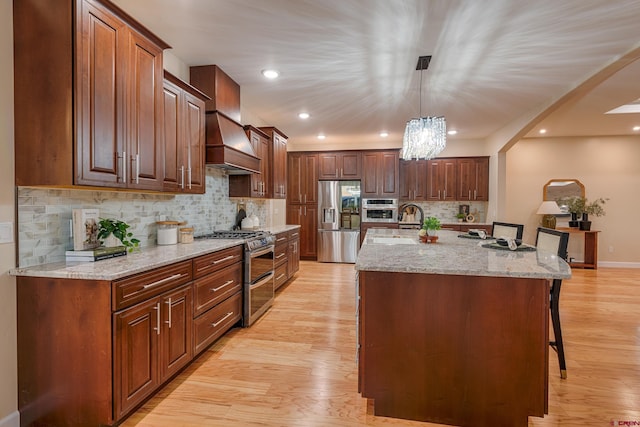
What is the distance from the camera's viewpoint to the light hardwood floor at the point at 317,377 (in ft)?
5.89

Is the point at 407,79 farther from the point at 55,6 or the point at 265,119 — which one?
the point at 55,6

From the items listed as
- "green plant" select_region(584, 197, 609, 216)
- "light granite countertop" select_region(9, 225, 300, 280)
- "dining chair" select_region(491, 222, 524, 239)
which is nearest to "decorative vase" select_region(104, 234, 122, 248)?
"light granite countertop" select_region(9, 225, 300, 280)

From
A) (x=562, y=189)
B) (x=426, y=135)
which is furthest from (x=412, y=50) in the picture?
(x=562, y=189)

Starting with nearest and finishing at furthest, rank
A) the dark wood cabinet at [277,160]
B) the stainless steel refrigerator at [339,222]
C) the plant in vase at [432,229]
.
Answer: the plant in vase at [432,229]
the dark wood cabinet at [277,160]
the stainless steel refrigerator at [339,222]

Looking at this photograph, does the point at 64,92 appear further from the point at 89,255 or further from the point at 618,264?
the point at 618,264

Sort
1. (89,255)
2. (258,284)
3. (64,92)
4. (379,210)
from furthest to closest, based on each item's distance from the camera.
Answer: (379,210) < (258,284) < (89,255) < (64,92)

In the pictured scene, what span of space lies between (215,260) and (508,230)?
10.5 ft

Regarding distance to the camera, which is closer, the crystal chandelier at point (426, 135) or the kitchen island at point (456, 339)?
the kitchen island at point (456, 339)

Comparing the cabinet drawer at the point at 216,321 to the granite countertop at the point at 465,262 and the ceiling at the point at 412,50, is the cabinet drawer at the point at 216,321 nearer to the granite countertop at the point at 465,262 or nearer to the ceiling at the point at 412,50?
the granite countertop at the point at 465,262

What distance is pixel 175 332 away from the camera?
204cm

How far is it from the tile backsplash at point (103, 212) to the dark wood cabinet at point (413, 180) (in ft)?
13.2

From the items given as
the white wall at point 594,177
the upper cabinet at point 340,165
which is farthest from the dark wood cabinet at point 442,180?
the upper cabinet at point 340,165

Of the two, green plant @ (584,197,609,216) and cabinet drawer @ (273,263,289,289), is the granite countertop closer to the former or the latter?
cabinet drawer @ (273,263,289,289)

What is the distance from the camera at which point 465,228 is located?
6070 mm
